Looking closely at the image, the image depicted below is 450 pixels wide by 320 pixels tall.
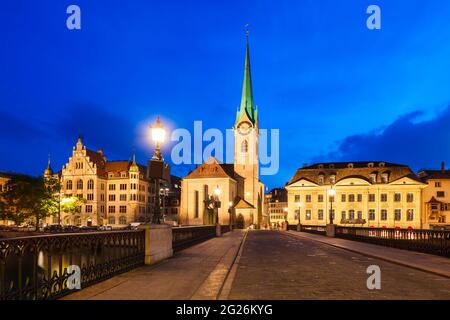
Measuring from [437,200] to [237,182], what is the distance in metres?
41.9

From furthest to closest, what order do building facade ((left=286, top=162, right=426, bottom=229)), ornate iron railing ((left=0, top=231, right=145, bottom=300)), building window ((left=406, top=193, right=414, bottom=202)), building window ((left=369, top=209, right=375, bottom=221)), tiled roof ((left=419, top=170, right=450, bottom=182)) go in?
tiled roof ((left=419, top=170, right=450, bottom=182))
building window ((left=369, top=209, right=375, bottom=221))
building facade ((left=286, top=162, right=426, bottom=229))
building window ((left=406, top=193, right=414, bottom=202))
ornate iron railing ((left=0, top=231, right=145, bottom=300))

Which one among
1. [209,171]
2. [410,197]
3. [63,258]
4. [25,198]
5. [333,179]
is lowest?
[63,258]

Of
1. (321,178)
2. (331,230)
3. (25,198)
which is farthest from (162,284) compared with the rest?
(321,178)

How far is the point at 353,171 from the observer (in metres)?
91.8

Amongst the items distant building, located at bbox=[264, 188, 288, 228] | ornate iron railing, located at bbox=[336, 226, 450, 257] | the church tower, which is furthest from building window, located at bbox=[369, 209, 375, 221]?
distant building, located at bbox=[264, 188, 288, 228]

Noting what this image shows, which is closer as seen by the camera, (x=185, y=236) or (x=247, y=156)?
(x=185, y=236)

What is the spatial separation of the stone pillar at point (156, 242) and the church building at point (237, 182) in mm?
73210

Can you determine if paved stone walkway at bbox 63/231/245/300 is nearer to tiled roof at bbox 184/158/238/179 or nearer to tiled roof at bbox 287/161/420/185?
tiled roof at bbox 287/161/420/185

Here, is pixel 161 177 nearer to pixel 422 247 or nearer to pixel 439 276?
pixel 439 276

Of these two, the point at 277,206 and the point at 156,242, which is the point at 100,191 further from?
the point at 277,206

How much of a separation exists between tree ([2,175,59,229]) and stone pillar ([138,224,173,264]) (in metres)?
54.1

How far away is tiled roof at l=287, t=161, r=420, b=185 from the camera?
88625mm
